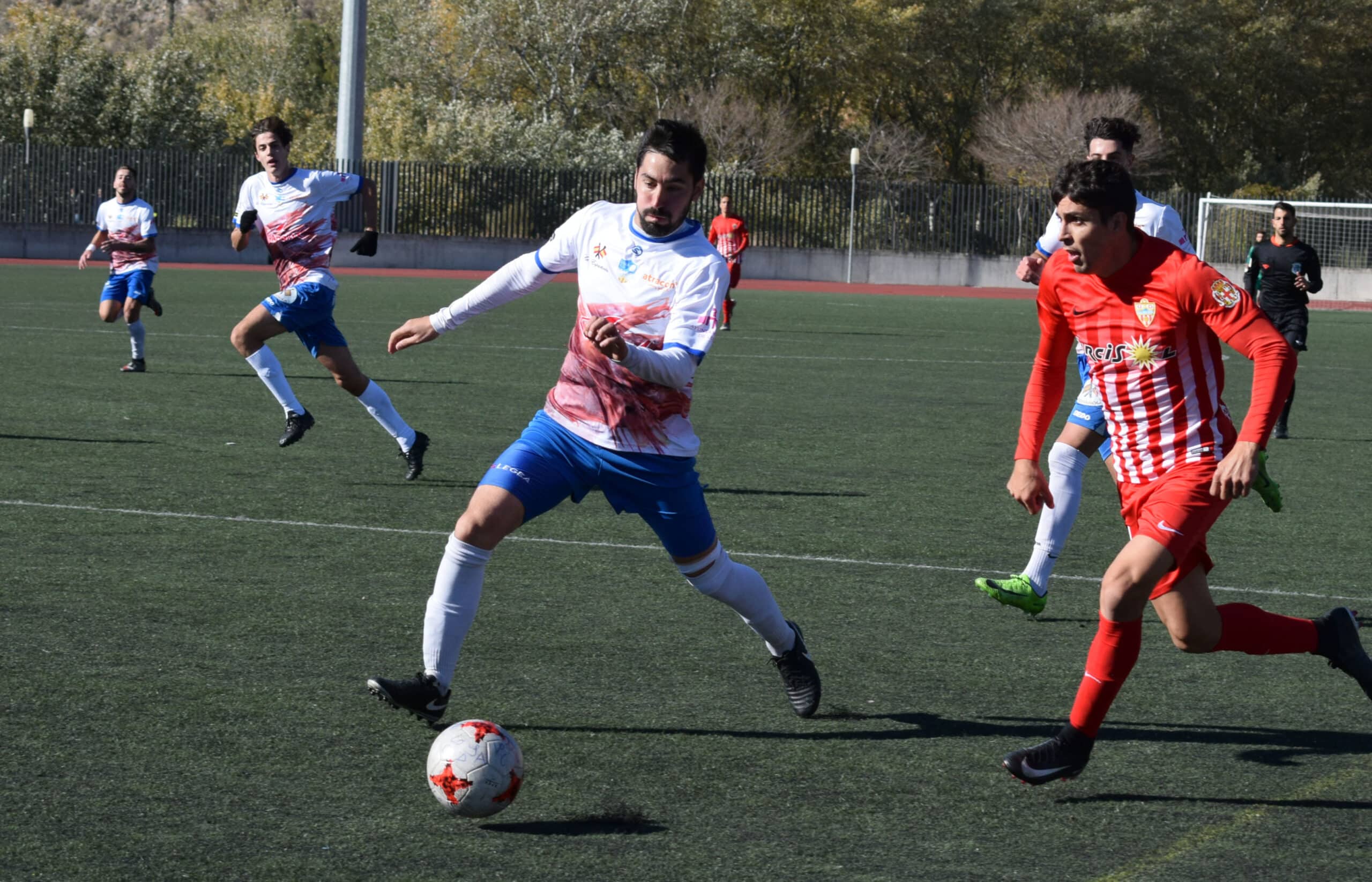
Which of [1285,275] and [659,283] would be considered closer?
[659,283]

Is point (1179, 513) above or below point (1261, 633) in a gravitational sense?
above

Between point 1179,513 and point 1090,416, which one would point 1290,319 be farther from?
point 1179,513

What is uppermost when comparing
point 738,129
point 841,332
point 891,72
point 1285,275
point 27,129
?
point 891,72

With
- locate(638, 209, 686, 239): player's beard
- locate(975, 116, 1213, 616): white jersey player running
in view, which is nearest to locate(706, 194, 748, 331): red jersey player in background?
locate(975, 116, 1213, 616): white jersey player running

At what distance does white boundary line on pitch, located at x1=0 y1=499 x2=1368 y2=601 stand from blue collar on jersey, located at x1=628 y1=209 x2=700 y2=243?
2.89 meters

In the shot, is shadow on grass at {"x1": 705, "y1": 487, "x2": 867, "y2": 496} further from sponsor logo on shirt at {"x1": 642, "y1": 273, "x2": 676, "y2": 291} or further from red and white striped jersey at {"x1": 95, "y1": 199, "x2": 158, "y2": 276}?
red and white striped jersey at {"x1": 95, "y1": 199, "x2": 158, "y2": 276}

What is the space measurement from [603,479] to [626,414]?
21 cm

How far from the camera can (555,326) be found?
24.9 m

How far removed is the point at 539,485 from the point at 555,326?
65.5ft

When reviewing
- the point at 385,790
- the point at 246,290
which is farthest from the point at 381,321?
the point at 385,790

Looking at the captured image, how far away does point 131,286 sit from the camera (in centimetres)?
1686

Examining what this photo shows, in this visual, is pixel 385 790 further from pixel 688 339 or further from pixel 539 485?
pixel 688 339

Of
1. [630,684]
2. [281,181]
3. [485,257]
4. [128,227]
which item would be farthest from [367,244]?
[485,257]

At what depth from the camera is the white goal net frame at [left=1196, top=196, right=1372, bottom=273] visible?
38.8m
